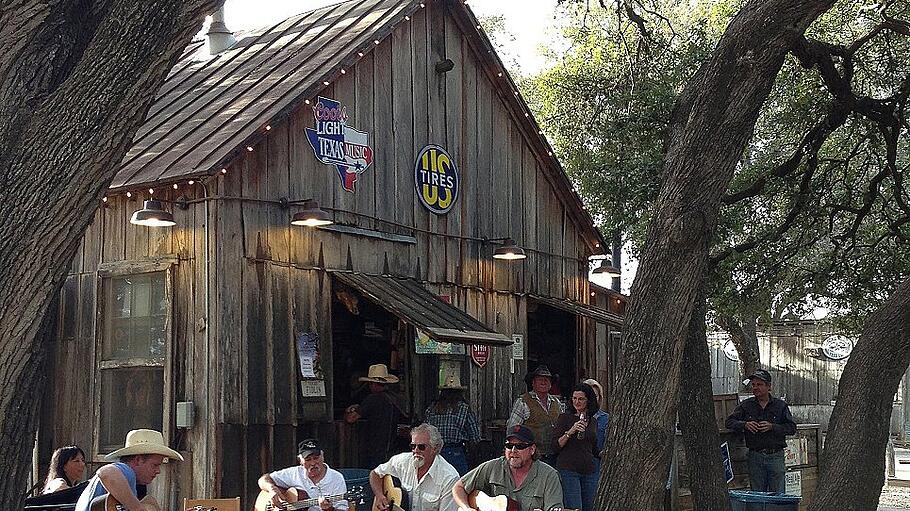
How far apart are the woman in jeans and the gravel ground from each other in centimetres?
794

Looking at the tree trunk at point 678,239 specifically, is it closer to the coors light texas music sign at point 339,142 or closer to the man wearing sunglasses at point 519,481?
the man wearing sunglasses at point 519,481

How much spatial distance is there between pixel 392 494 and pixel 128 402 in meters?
3.03

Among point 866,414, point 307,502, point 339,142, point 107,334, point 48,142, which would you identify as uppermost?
point 339,142

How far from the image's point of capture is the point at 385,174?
12.6m

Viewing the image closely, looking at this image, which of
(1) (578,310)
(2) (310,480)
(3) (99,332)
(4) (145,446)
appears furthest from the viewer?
(1) (578,310)

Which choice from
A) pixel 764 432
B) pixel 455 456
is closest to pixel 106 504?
pixel 455 456

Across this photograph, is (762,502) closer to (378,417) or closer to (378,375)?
(378,417)

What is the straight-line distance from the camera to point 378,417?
11.8m

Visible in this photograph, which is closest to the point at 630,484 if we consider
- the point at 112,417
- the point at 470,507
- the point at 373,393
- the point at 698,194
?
the point at 470,507

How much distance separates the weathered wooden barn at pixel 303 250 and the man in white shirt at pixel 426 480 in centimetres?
173

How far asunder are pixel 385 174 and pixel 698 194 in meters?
4.79

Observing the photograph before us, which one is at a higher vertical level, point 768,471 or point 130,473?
point 130,473

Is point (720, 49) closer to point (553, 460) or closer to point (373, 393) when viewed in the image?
point (553, 460)

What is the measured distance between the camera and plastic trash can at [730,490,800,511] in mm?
10508
